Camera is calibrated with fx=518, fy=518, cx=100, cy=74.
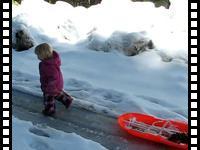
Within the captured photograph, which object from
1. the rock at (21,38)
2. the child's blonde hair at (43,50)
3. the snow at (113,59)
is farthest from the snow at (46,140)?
the rock at (21,38)

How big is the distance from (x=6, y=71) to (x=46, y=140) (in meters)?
1.21

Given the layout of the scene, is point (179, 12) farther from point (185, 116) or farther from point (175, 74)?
point (185, 116)

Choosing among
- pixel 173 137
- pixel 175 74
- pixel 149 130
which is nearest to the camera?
pixel 173 137

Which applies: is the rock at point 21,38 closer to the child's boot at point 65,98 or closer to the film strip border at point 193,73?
the child's boot at point 65,98

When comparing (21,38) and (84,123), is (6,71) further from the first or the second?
(21,38)

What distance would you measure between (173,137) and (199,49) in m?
1.42

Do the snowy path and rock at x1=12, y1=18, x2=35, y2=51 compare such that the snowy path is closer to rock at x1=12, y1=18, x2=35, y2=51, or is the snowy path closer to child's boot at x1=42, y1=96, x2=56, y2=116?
child's boot at x1=42, y1=96, x2=56, y2=116

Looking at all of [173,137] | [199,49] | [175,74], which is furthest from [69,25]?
[199,49]

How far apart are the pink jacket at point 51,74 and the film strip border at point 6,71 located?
5.42ft

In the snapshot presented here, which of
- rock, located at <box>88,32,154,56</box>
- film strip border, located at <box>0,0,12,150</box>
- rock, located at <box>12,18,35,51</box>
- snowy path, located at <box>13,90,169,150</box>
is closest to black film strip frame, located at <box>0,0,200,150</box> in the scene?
film strip border, located at <box>0,0,12,150</box>

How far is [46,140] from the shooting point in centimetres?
457

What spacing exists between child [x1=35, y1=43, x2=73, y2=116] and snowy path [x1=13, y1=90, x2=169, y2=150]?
0.15 meters

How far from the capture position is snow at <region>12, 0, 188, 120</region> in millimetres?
5934

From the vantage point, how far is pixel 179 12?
8.34 meters
